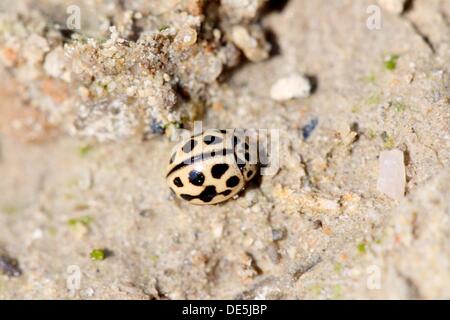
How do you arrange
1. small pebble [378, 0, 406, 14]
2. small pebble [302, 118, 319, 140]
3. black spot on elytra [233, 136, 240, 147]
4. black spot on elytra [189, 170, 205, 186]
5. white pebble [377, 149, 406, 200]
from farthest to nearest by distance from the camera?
small pebble [378, 0, 406, 14], small pebble [302, 118, 319, 140], black spot on elytra [233, 136, 240, 147], black spot on elytra [189, 170, 205, 186], white pebble [377, 149, 406, 200]

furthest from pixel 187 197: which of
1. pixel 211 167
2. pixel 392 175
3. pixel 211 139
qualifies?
pixel 392 175

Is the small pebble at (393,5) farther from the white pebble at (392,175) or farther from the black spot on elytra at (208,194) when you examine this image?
the black spot on elytra at (208,194)

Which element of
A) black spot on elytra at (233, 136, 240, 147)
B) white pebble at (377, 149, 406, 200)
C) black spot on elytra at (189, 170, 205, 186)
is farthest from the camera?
black spot on elytra at (233, 136, 240, 147)

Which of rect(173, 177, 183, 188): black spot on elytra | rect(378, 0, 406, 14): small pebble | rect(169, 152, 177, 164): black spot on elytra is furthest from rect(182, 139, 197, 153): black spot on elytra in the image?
rect(378, 0, 406, 14): small pebble

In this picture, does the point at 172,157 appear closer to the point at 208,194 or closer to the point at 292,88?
the point at 208,194

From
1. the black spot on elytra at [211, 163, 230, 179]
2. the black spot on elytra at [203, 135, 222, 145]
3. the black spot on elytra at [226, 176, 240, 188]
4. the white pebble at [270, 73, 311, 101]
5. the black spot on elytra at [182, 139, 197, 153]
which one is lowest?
the black spot on elytra at [226, 176, 240, 188]

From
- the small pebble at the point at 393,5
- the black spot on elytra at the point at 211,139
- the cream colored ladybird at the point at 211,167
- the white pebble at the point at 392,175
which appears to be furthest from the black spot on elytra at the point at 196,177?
the small pebble at the point at 393,5

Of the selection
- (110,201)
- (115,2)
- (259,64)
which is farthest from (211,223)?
(115,2)

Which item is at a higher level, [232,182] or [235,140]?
[235,140]

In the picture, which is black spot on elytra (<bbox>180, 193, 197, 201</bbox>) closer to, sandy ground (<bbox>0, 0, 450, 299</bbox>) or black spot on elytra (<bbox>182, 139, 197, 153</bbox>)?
sandy ground (<bbox>0, 0, 450, 299</bbox>)
